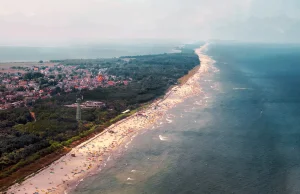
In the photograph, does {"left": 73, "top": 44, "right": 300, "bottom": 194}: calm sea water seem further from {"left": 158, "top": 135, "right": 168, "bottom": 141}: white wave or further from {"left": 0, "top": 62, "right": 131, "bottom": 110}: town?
{"left": 0, "top": 62, "right": 131, "bottom": 110}: town

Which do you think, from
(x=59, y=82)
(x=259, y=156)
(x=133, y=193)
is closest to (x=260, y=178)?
(x=259, y=156)

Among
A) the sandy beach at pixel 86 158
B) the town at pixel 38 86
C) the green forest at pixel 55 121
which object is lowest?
the sandy beach at pixel 86 158

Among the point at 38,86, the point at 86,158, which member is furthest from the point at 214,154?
the point at 38,86

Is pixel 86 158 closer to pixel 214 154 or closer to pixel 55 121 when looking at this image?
pixel 55 121

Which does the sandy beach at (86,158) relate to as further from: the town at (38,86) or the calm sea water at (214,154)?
the town at (38,86)

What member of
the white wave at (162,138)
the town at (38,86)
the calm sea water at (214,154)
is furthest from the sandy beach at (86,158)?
the town at (38,86)

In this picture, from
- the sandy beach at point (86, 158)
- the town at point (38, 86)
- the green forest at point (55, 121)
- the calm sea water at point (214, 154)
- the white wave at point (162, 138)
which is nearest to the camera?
the sandy beach at point (86, 158)

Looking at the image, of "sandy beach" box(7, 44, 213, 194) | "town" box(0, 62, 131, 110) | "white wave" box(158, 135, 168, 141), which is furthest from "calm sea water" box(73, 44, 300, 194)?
"town" box(0, 62, 131, 110)
